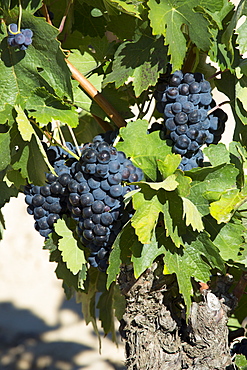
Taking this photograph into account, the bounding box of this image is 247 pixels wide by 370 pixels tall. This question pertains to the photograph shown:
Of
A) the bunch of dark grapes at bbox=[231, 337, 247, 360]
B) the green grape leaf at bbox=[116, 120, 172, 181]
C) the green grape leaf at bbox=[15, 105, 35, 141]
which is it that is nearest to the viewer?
the green grape leaf at bbox=[15, 105, 35, 141]

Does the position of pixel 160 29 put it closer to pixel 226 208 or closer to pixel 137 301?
pixel 226 208

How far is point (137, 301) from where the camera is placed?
2.97 feet

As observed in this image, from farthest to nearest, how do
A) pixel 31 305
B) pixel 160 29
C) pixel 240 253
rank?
pixel 31 305 → pixel 240 253 → pixel 160 29

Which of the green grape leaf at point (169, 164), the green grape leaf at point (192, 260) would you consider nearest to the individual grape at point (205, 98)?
the green grape leaf at point (169, 164)

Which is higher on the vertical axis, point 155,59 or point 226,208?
point 155,59

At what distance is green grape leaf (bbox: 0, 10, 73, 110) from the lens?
774 millimetres

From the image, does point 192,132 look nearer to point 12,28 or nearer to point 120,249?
point 120,249

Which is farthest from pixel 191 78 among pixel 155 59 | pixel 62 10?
pixel 62 10

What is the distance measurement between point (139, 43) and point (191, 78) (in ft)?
0.35

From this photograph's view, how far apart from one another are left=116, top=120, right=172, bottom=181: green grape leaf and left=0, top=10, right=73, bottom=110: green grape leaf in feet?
0.41

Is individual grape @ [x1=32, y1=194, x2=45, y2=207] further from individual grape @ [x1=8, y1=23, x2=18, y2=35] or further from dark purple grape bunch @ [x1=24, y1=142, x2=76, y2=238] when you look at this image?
individual grape @ [x1=8, y1=23, x2=18, y2=35]

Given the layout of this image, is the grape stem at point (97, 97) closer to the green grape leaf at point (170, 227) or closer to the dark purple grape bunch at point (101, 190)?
the dark purple grape bunch at point (101, 190)

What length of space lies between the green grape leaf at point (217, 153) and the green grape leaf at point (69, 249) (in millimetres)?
295

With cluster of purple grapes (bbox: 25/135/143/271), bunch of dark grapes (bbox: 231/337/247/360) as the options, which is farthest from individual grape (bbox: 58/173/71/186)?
bunch of dark grapes (bbox: 231/337/247/360)
